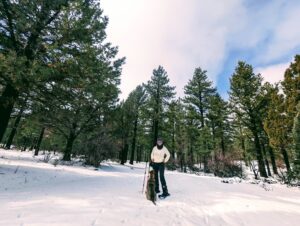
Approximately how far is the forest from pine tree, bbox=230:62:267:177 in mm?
98

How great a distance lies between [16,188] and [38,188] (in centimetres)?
67

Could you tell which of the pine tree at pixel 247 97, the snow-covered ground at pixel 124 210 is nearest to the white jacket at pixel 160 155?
the snow-covered ground at pixel 124 210

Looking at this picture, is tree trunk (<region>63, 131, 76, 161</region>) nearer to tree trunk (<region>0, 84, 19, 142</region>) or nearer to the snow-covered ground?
tree trunk (<region>0, 84, 19, 142</region>)

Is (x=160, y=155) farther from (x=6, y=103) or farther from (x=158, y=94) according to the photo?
(x=158, y=94)

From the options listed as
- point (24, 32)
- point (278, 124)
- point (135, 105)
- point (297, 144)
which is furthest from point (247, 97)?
point (24, 32)

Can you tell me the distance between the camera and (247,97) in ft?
74.4

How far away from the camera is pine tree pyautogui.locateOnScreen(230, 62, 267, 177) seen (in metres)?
22.7

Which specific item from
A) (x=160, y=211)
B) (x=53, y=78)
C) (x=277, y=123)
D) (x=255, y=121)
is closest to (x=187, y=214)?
(x=160, y=211)

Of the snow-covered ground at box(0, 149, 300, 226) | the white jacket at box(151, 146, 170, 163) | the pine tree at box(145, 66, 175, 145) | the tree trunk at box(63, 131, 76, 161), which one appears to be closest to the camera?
the snow-covered ground at box(0, 149, 300, 226)

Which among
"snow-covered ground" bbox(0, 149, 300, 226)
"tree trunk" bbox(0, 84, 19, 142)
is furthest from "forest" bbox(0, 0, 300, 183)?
"snow-covered ground" bbox(0, 149, 300, 226)

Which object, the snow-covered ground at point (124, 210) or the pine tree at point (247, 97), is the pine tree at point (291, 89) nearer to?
the pine tree at point (247, 97)

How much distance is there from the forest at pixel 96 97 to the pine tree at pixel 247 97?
0.32 feet

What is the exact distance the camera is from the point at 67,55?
981 centimetres

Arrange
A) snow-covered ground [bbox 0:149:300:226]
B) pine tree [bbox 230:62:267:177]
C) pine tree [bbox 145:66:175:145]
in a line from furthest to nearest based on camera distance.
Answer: pine tree [bbox 145:66:175:145]
pine tree [bbox 230:62:267:177]
snow-covered ground [bbox 0:149:300:226]
